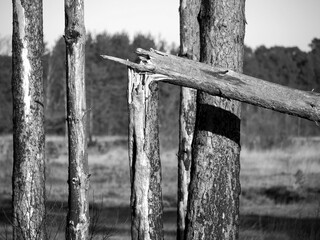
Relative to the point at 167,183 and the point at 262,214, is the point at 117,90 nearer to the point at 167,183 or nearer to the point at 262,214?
the point at 167,183

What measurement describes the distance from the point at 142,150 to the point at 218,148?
0.72 meters

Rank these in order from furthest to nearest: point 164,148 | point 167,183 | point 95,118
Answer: point 95,118
point 164,148
point 167,183

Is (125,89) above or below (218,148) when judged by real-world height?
above

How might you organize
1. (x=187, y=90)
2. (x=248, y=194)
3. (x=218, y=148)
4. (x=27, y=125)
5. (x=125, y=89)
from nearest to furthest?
(x=218, y=148), (x=27, y=125), (x=187, y=90), (x=248, y=194), (x=125, y=89)

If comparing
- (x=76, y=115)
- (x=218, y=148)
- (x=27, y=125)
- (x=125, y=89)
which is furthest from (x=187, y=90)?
(x=125, y=89)

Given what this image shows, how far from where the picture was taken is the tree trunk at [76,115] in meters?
6.19

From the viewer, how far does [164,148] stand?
30.3 meters

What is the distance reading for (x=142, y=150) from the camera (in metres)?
4.60

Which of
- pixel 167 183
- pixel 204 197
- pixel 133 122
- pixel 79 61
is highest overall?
pixel 79 61

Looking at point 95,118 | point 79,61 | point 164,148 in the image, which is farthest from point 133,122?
point 95,118

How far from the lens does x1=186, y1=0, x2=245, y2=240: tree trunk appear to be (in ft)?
15.7

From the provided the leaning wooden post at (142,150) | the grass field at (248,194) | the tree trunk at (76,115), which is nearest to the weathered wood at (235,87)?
the leaning wooden post at (142,150)

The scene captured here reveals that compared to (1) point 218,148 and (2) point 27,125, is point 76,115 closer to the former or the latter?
(2) point 27,125

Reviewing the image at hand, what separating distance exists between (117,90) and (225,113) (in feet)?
127
